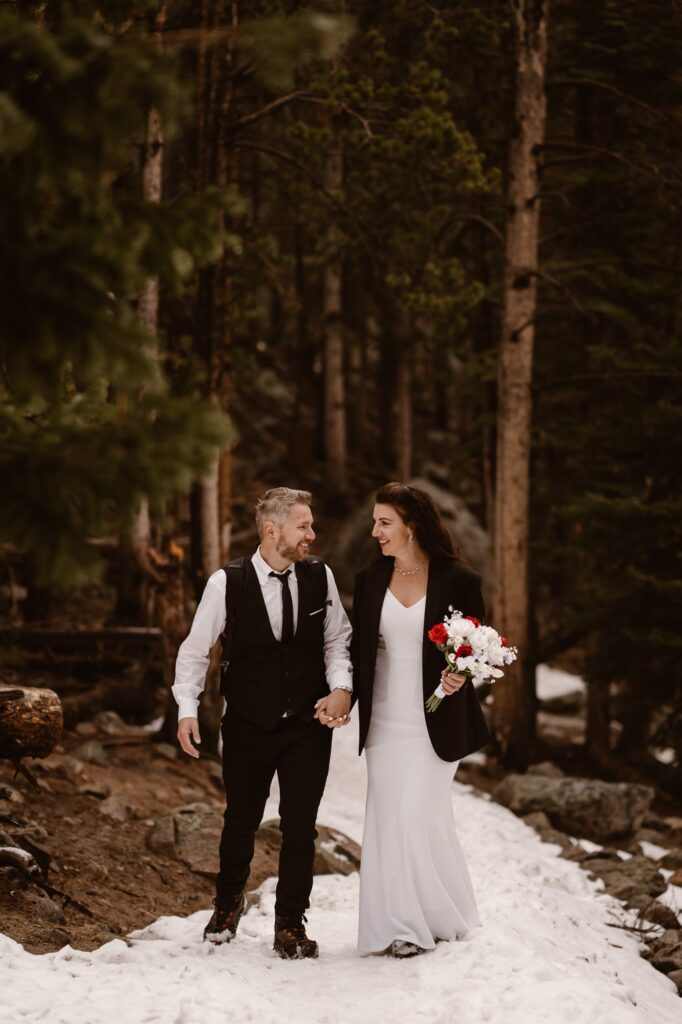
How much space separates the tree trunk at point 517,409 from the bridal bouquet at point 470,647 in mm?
7909

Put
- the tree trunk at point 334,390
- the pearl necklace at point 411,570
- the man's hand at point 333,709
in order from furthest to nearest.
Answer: the tree trunk at point 334,390 < the pearl necklace at point 411,570 < the man's hand at point 333,709

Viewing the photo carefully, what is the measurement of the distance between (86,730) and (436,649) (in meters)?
6.54

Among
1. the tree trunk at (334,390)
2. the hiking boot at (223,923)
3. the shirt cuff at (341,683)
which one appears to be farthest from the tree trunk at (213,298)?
the tree trunk at (334,390)

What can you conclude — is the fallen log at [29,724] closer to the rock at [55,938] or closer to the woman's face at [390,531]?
the rock at [55,938]

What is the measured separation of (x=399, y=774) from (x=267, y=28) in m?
3.88

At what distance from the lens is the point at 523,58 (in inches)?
500

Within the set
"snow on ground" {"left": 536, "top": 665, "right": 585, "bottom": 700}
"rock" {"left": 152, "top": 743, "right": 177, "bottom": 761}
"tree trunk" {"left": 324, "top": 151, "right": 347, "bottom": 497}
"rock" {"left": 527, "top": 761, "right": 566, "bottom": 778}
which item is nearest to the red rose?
"rock" {"left": 152, "top": 743, "right": 177, "bottom": 761}

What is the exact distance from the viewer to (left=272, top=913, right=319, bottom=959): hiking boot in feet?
18.0

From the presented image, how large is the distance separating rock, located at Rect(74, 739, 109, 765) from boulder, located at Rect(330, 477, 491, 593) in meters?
10.8

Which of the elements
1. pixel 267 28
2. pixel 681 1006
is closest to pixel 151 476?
pixel 267 28

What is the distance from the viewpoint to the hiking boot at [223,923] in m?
5.63

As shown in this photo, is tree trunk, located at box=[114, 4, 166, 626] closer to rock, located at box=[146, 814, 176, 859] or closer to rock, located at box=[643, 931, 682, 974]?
rock, located at box=[146, 814, 176, 859]

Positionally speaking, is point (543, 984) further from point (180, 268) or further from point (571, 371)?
point (571, 371)

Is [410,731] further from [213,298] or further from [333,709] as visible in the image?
[213,298]
